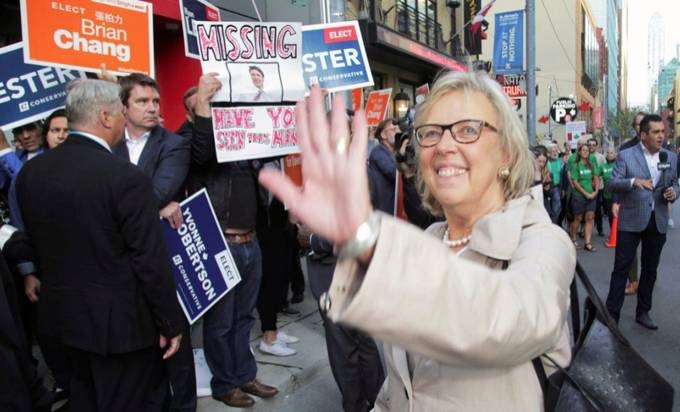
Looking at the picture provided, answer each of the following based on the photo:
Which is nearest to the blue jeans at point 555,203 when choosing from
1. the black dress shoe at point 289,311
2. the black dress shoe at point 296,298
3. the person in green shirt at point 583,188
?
the person in green shirt at point 583,188

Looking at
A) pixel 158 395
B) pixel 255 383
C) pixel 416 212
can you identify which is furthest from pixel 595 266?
pixel 158 395

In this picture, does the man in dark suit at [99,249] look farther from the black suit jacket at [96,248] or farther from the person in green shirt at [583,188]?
the person in green shirt at [583,188]

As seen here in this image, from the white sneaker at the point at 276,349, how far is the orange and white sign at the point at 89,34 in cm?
237

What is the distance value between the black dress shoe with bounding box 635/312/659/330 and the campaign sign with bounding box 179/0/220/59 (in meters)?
4.64

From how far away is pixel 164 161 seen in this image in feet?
10.7

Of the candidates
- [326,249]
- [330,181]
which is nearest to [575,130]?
[326,249]

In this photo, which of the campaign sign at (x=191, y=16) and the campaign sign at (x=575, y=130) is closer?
the campaign sign at (x=191, y=16)

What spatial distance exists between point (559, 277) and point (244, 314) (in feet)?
9.80

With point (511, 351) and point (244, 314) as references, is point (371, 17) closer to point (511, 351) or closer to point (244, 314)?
point (244, 314)

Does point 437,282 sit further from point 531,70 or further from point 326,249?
point 531,70

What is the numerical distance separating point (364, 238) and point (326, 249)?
7.70 ft

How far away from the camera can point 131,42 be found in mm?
3537

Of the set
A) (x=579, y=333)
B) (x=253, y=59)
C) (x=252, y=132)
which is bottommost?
(x=579, y=333)

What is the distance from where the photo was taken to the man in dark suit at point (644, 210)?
16.8 feet
